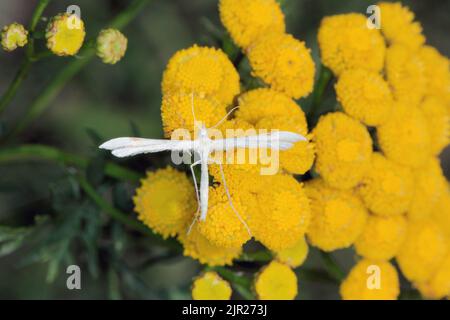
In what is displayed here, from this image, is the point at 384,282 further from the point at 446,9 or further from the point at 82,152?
the point at 446,9

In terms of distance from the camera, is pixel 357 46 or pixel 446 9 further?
pixel 446 9

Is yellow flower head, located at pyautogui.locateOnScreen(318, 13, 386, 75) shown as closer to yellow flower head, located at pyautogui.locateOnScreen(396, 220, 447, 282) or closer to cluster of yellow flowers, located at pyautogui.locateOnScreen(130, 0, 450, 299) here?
cluster of yellow flowers, located at pyautogui.locateOnScreen(130, 0, 450, 299)

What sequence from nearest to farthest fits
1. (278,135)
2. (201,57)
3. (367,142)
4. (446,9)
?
(278,135) < (201,57) < (367,142) < (446,9)

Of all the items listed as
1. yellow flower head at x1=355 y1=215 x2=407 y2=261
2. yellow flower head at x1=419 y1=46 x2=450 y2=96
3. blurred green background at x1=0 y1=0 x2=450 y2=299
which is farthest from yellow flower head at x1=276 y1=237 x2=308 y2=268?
yellow flower head at x1=419 y1=46 x2=450 y2=96

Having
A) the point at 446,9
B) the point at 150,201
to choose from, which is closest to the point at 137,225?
the point at 150,201

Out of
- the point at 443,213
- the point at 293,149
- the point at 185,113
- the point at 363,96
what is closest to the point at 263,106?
the point at 293,149

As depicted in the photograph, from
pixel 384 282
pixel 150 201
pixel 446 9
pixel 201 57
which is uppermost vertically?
pixel 446 9
